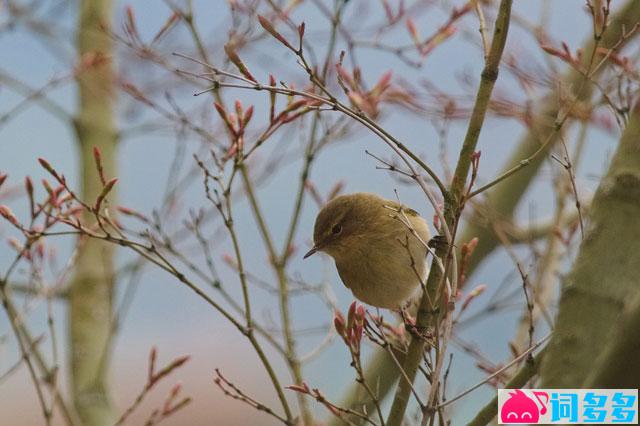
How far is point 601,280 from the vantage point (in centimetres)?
158

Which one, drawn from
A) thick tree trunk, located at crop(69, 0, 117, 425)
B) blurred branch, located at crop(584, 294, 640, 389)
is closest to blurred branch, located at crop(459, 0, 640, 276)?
thick tree trunk, located at crop(69, 0, 117, 425)

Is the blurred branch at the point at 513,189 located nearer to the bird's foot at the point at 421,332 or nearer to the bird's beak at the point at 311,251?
the bird's beak at the point at 311,251

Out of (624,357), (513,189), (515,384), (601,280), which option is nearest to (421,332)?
(515,384)

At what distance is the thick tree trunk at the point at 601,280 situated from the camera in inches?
60.4

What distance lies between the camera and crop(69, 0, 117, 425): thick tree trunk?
148 inches

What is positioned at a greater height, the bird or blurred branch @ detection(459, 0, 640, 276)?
blurred branch @ detection(459, 0, 640, 276)

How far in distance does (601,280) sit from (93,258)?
3.24m

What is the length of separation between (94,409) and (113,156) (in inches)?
58.6

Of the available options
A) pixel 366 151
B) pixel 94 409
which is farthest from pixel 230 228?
pixel 94 409

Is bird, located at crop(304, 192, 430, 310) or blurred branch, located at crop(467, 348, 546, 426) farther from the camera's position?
bird, located at crop(304, 192, 430, 310)

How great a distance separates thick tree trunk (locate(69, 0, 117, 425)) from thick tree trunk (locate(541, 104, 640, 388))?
243 centimetres

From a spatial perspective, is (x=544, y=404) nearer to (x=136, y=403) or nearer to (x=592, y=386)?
(x=592, y=386)

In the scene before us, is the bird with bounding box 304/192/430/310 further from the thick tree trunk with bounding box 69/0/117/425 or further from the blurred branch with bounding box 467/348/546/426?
the thick tree trunk with bounding box 69/0/117/425

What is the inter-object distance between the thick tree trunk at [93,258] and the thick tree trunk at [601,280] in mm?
2427
